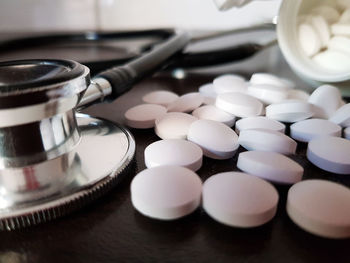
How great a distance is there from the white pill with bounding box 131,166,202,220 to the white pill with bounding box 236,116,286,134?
0.16m

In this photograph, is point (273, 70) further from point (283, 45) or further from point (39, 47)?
point (39, 47)

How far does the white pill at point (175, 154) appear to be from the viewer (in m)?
0.35

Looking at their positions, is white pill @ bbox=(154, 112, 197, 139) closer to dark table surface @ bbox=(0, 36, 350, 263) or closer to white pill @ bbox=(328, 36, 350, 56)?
dark table surface @ bbox=(0, 36, 350, 263)

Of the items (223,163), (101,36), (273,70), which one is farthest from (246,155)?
(101,36)

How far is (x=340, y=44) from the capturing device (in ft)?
2.02

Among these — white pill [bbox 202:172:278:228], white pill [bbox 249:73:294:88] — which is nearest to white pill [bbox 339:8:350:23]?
white pill [bbox 249:73:294:88]

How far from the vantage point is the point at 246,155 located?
35 centimetres

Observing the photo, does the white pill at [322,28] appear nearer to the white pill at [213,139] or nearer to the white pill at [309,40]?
the white pill at [309,40]

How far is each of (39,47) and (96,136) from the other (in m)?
0.74

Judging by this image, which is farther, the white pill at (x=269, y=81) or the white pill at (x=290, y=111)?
the white pill at (x=269, y=81)

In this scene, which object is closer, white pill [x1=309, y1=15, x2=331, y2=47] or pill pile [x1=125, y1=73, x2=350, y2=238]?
pill pile [x1=125, y1=73, x2=350, y2=238]

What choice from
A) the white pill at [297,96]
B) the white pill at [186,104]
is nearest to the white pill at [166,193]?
the white pill at [186,104]

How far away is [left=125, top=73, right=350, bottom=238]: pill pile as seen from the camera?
10.9 inches

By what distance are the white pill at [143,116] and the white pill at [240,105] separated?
88 millimetres
